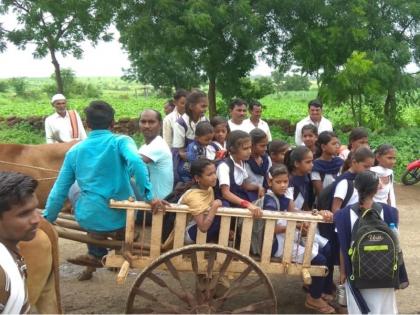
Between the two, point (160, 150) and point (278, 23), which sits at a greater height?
point (278, 23)

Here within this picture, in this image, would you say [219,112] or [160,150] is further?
[219,112]

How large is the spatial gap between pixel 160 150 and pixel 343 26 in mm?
8784

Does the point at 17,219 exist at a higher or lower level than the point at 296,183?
higher

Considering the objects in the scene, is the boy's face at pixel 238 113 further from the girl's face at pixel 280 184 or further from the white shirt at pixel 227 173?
the girl's face at pixel 280 184

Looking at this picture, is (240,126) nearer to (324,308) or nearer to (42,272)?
(324,308)

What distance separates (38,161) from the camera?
17.0 ft

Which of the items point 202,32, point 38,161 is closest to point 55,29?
point 202,32

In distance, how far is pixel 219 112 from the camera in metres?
15.4

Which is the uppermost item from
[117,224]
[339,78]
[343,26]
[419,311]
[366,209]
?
[343,26]

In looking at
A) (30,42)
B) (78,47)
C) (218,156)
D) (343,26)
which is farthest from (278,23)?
(218,156)

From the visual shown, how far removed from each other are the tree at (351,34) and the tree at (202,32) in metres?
0.85

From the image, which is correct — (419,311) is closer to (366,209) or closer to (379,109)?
(366,209)

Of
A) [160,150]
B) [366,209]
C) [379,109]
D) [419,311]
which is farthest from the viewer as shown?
[379,109]

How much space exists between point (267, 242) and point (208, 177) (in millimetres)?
609
